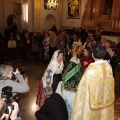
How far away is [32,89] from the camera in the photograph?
258 inches

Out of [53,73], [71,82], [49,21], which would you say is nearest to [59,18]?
[49,21]

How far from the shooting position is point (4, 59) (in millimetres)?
A: 10219

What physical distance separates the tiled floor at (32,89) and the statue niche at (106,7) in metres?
9.01

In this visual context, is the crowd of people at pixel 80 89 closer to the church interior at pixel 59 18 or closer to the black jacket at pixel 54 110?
the black jacket at pixel 54 110

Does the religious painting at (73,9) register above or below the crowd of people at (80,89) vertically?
above

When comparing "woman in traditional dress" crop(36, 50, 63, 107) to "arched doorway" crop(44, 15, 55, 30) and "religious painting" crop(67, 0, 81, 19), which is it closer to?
"arched doorway" crop(44, 15, 55, 30)

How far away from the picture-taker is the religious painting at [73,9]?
1872cm

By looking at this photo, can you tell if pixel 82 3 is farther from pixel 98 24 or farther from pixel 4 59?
pixel 4 59

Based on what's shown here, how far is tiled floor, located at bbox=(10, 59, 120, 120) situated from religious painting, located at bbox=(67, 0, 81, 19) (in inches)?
389

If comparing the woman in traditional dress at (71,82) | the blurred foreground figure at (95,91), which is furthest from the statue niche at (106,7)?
the blurred foreground figure at (95,91)

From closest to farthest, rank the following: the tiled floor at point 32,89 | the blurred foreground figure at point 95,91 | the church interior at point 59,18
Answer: the blurred foreground figure at point 95,91, the tiled floor at point 32,89, the church interior at point 59,18

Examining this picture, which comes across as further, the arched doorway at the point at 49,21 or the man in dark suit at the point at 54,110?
the arched doorway at the point at 49,21

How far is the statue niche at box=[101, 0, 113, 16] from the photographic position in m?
17.2

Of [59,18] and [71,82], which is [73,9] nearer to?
[59,18]
